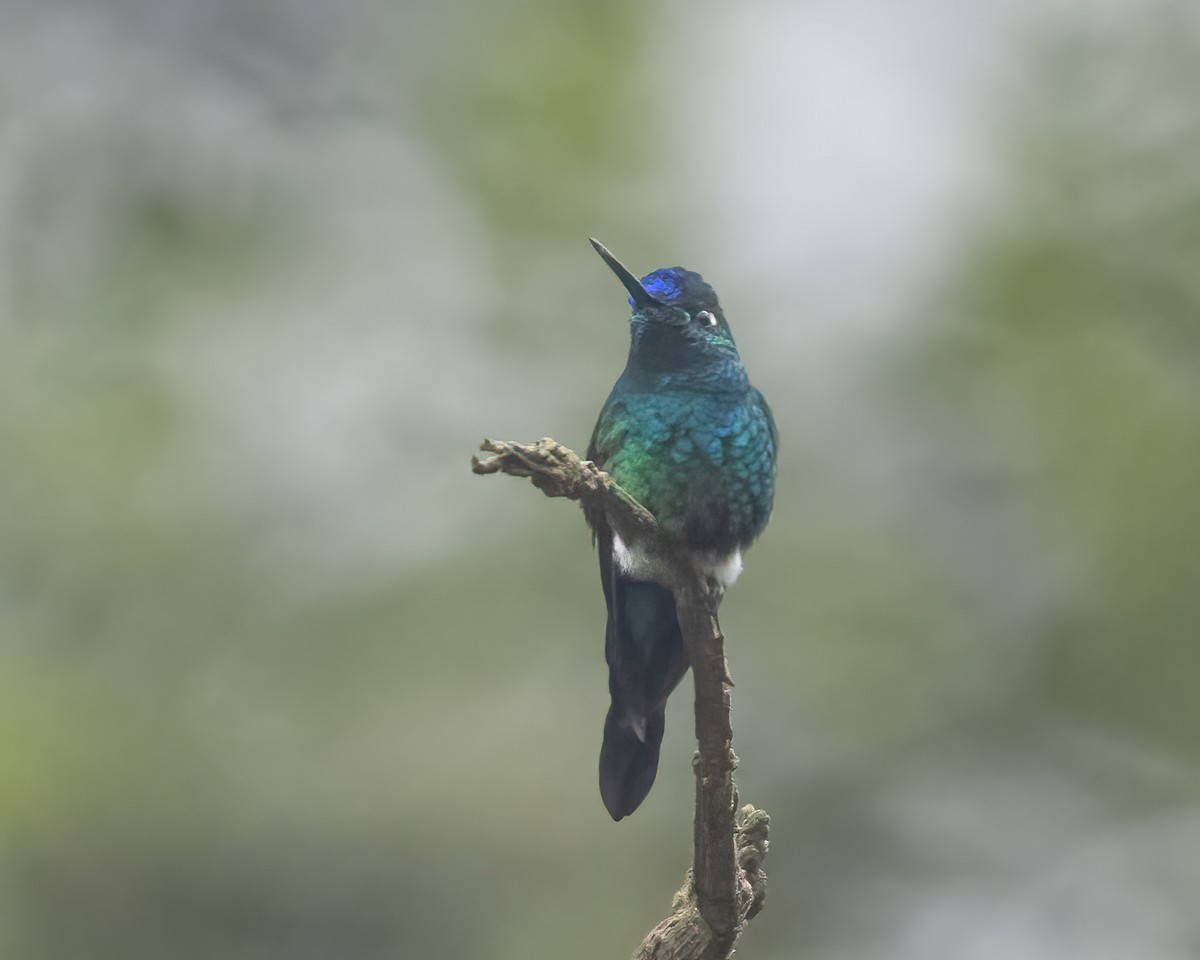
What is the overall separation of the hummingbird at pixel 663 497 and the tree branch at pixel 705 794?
0.24 metres

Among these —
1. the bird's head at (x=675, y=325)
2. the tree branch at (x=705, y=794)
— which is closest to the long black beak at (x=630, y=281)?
the bird's head at (x=675, y=325)

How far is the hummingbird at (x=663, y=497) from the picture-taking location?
3771 millimetres

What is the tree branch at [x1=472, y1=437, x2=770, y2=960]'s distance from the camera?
324cm

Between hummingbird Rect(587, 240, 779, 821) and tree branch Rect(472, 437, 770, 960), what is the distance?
9.5 inches

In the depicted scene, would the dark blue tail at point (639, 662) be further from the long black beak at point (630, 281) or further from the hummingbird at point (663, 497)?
the long black beak at point (630, 281)

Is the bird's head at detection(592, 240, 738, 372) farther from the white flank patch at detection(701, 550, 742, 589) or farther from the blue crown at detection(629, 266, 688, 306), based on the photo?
the white flank patch at detection(701, 550, 742, 589)

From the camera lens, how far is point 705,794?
327cm

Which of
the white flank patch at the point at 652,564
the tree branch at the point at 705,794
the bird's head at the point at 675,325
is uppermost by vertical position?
the bird's head at the point at 675,325

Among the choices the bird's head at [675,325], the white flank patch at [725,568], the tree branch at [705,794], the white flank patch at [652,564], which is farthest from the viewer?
the bird's head at [675,325]

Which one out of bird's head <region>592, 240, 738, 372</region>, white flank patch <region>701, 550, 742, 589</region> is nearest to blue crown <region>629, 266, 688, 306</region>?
bird's head <region>592, 240, 738, 372</region>

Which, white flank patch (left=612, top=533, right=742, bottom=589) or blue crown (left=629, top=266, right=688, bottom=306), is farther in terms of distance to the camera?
blue crown (left=629, top=266, right=688, bottom=306)

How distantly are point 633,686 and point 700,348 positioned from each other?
117cm

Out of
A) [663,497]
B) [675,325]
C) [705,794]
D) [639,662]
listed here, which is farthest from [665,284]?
[705,794]

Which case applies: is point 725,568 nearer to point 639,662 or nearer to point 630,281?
point 639,662
